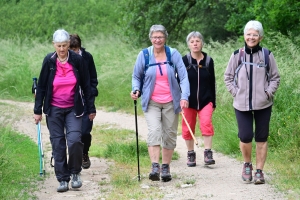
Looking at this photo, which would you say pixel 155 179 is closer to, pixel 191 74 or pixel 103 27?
pixel 191 74

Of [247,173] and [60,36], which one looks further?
[247,173]

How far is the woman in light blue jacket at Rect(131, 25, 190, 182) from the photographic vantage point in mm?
8453

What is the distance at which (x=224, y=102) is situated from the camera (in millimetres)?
12789

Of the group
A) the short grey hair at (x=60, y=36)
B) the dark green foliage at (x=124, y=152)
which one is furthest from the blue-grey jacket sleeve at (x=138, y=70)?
the dark green foliage at (x=124, y=152)

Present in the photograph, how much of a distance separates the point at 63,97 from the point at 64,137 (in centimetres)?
49

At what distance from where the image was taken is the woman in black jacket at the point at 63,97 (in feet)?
26.5

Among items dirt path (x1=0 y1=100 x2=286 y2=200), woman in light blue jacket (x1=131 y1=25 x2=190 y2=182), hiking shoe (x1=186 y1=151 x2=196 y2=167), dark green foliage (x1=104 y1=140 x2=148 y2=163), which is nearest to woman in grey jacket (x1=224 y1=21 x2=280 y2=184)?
dirt path (x1=0 y1=100 x2=286 y2=200)

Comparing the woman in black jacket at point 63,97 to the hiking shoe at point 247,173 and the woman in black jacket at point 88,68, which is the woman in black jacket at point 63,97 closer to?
the woman in black jacket at point 88,68

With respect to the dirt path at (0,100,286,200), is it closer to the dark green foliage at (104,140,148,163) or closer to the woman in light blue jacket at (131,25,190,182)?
the dark green foliage at (104,140,148,163)

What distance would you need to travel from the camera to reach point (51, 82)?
8.04m

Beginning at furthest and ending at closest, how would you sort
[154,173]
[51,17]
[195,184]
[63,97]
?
[51,17] → [154,173] → [195,184] → [63,97]

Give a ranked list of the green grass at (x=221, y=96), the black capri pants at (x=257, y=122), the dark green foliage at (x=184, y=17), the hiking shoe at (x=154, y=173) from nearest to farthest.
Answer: the black capri pants at (x=257, y=122) → the hiking shoe at (x=154, y=173) → the green grass at (x=221, y=96) → the dark green foliage at (x=184, y=17)

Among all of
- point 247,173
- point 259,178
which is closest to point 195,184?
point 247,173

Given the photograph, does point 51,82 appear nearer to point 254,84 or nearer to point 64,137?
point 64,137
